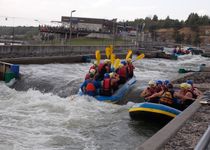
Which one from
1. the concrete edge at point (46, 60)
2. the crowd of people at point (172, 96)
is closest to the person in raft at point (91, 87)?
the crowd of people at point (172, 96)

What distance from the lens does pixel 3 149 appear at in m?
9.09

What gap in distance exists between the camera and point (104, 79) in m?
15.7

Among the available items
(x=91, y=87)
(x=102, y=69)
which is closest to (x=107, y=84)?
(x=91, y=87)

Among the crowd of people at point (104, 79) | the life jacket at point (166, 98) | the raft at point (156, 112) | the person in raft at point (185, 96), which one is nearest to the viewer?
the raft at point (156, 112)

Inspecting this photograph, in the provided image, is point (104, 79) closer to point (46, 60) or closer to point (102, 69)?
point (102, 69)

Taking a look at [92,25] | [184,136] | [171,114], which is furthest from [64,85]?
[92,25]

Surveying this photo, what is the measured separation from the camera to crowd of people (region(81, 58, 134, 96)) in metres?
15.5

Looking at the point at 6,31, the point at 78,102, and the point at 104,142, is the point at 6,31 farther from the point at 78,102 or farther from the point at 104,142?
the point at 104,142

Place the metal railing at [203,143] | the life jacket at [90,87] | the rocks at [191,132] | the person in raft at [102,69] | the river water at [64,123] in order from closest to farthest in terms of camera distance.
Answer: the metal railing at [203,143] → the rocks at [191,132] → the river water at [64,123] → the life jacket at [90,87] → the person in raft at [102,69]

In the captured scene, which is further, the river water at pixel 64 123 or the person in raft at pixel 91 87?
the person in raft at pixel 91 87

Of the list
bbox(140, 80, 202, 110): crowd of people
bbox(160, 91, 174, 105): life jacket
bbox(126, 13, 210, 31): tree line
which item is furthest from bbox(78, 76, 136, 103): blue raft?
bbox(126, 13, 210, 31): tree line

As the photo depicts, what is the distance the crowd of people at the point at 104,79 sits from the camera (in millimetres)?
15497

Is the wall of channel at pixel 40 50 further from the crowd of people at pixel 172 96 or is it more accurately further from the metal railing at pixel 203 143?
the metal railing at pixel 203 143

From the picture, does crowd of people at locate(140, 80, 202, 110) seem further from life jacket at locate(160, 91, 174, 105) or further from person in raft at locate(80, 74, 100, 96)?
person in raft at locate(80, 74, 100, 96)
